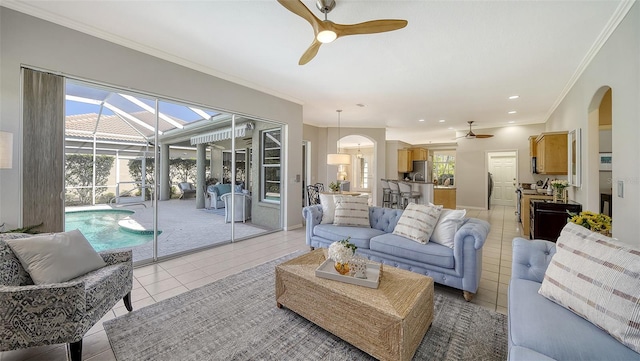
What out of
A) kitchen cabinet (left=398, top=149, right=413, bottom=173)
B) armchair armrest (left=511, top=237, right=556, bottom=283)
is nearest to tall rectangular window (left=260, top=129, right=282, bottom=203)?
armchair armrest (left=511, top=237, right=556, bottom=283)

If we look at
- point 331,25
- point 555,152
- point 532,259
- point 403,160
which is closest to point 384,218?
point 532,259

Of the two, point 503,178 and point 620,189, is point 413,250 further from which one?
point 503,178

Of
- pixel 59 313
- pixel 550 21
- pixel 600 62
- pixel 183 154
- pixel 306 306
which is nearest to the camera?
pixel 59 313

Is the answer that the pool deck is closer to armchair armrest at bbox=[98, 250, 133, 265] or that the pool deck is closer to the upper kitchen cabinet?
armchair armrest at bbox=[98, 250, 133, 265]

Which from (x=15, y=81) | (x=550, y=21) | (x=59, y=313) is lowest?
(x=59, y=313)

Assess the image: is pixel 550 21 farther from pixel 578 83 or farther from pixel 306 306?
pixel 306 306

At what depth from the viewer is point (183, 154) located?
4.10 m

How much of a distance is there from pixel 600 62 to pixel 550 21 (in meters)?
1.08

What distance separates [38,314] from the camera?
1.47m

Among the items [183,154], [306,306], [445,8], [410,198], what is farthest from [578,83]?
[183,154]

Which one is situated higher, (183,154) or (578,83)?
(578,83)

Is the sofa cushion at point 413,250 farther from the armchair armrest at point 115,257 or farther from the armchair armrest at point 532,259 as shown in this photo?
the armchair armrest at point 115,257

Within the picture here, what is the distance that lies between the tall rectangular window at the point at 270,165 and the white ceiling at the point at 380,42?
0.95 m

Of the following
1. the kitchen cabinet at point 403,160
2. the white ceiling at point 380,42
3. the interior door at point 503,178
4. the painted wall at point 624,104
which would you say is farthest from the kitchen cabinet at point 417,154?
the painted wall at point 624,104
